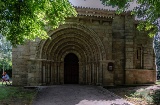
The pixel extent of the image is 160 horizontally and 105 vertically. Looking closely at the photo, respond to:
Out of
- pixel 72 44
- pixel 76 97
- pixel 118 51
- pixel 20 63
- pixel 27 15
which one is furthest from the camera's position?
pixel 118 51

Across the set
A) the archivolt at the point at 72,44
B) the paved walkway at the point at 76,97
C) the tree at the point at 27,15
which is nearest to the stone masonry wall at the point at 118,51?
the archivolt at the point at 72,44

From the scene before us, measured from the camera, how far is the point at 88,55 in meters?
15.3

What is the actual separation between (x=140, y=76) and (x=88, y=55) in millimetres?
4563

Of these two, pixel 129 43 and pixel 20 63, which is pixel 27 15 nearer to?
pixel 20 63

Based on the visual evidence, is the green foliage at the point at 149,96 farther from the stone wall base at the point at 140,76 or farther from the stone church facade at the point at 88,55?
the stone wall base at the point at 140,76

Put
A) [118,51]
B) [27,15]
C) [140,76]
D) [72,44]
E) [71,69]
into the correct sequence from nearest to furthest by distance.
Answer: [27,15], [72,44], [71,69], [118,51], [140,76]

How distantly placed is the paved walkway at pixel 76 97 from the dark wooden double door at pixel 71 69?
3.52 meters

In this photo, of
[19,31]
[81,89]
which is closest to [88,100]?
[81,89]

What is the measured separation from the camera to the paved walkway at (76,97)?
9.63 m

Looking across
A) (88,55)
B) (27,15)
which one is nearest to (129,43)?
(88,55)

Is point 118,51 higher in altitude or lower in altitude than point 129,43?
lower

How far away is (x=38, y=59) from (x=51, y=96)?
12.6 feet

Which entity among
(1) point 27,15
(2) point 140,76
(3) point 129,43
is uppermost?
(1) point 27,15

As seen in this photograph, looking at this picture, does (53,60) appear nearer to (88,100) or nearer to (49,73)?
(49,73)
